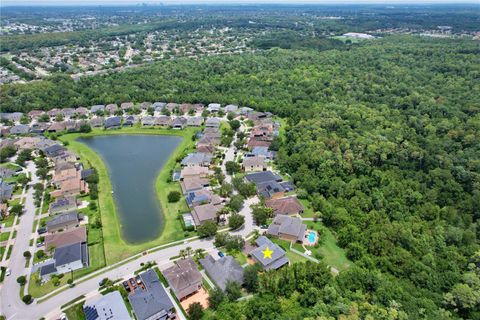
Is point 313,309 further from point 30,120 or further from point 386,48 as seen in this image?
point 386,48

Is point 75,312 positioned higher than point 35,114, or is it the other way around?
point 35,114

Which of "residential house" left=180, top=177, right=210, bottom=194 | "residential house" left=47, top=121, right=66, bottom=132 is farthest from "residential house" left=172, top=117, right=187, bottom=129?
"residential house" left=180, top=177, right=210, bottom=194

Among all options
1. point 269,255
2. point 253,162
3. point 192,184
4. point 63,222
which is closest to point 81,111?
point 63,222

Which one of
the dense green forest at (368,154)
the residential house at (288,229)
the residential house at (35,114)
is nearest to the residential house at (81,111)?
the dense green forest at (368,154)

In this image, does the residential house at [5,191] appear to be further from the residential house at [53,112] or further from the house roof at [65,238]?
the residential house at [53,112]

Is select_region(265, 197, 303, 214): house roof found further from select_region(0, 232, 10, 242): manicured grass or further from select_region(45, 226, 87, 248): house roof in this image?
select_region(0, 232, 10, 242): manicured grass

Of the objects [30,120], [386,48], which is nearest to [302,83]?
[386,48]

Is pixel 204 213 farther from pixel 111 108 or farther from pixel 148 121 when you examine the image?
pixel 111 108
